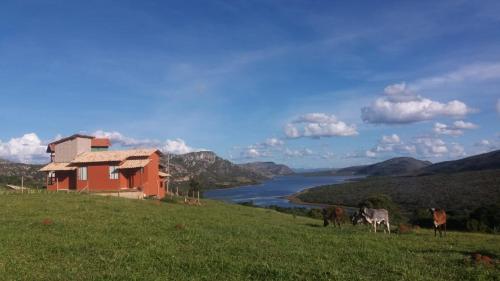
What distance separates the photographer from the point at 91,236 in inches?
731

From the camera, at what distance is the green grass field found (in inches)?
503

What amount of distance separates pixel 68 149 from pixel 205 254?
4972 centimetres

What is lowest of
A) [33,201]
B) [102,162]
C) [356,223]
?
[356,223]

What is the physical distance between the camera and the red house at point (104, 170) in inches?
2144

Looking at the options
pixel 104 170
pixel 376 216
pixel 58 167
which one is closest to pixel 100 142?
pixel 58 167

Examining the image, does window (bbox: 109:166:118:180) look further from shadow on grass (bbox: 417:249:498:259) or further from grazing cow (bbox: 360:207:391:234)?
shadow on grass (bbox: 417:249:498:259)

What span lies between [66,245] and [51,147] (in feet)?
160

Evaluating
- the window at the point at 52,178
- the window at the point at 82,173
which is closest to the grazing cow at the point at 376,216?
the window at the point at 82,173

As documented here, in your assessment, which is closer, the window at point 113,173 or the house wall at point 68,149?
the window at point 113,173

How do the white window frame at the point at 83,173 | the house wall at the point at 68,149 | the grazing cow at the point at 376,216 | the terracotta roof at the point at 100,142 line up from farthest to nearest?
the terracotta roof at the point at 100,142 → the house wall at the point at 68,149 → the white window frame at the point at 83,173 → the grazing cow at the point at 376,216

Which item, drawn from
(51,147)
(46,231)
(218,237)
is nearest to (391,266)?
(218,237)

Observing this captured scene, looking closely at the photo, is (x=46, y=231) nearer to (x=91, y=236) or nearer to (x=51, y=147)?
(x=91, y=236)

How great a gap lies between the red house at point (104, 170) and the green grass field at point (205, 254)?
31450 millimetres

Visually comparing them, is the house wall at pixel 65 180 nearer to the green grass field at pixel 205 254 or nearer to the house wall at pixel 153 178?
the house wall at pixel 153 178
